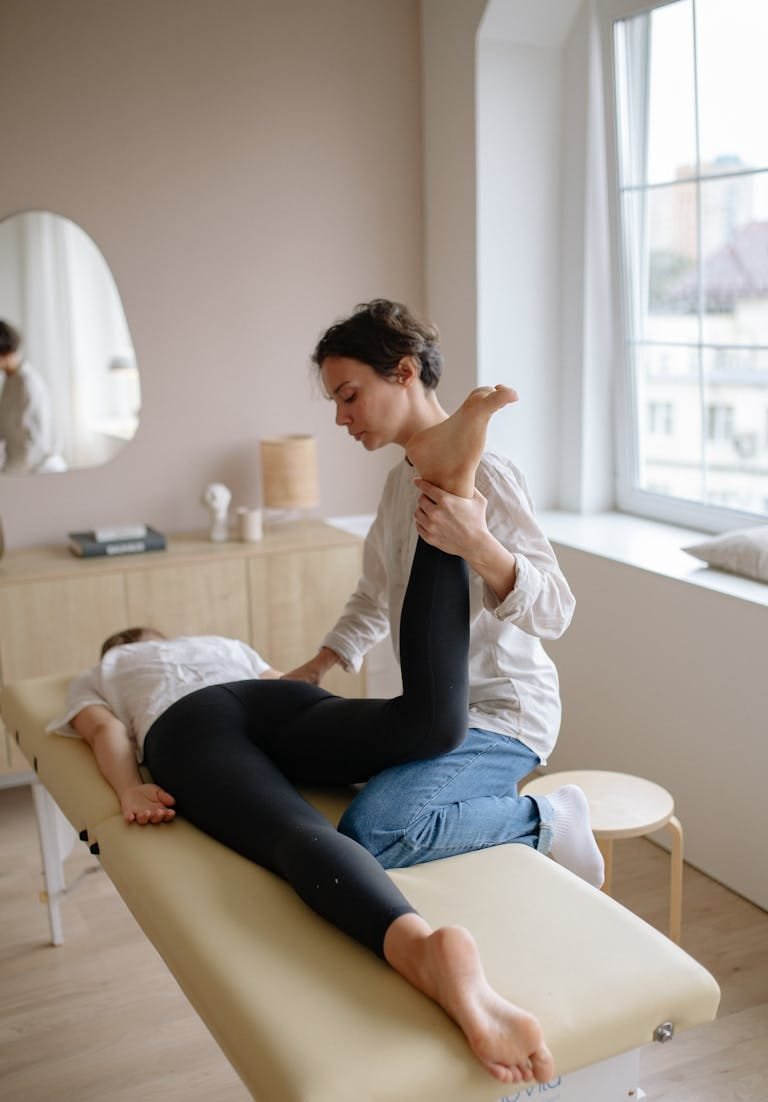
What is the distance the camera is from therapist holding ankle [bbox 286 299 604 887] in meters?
1.66

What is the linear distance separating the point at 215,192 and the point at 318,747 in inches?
82.6

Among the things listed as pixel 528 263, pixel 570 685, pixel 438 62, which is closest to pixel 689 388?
pixel 528 263

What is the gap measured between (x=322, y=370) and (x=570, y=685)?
147 cm

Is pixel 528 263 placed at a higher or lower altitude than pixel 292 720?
higher

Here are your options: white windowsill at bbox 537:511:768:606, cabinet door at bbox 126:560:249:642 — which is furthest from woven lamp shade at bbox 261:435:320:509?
white windowsill at bbox 537:511:768:606

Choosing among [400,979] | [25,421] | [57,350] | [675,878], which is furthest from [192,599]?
[400,979]

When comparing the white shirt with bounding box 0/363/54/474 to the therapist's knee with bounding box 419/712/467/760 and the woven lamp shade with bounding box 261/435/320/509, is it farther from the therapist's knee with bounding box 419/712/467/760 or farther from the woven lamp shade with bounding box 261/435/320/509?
the therapist's knee with bounding box 419/712/467/760

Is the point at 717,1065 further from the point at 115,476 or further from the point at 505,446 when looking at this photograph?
the point at 115,476

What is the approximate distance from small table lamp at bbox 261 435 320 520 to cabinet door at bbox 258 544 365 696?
22cm

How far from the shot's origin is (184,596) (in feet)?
10.3

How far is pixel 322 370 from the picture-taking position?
6.50ft

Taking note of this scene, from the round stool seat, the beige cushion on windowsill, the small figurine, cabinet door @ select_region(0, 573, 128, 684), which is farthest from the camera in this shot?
the small figurine

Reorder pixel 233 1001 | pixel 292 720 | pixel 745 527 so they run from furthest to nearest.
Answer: pixel 745 527 → pixel 292 720 → pixel 233 1001

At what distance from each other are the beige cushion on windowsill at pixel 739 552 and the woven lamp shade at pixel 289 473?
117 cm
